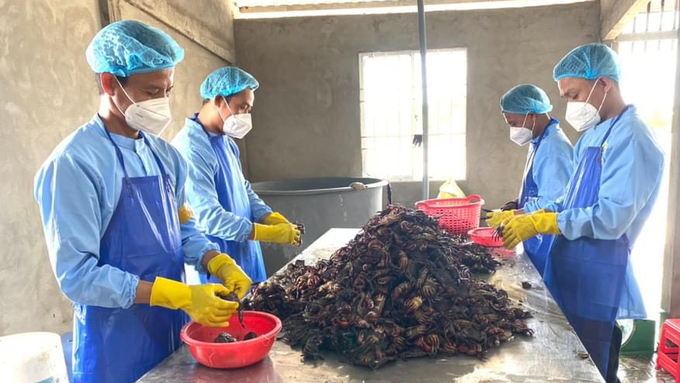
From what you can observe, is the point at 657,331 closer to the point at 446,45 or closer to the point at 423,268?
the point at 423,268

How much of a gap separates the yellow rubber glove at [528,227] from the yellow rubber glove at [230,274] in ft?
5.16

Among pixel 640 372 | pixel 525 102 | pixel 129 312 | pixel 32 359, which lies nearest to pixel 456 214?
pixel 525 102

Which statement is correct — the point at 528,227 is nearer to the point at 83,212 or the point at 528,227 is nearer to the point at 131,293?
the point at 131,293

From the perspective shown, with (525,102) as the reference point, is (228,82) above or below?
above

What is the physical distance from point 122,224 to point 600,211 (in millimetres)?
2359

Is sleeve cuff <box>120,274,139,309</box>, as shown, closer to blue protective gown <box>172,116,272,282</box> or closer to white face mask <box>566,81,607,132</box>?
blue protective gown <box>172,116,272,282</box>

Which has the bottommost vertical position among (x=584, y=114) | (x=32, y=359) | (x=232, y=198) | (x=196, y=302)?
(x=32, y=359)

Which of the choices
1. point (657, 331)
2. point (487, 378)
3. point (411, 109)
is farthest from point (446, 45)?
point (487, 378)

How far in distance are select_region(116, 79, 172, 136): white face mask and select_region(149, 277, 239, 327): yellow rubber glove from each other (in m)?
0.70

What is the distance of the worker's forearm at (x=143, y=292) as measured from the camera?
1706mm

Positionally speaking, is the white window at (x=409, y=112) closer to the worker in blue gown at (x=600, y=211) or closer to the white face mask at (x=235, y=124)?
the white face mask at (x=235, y=124)

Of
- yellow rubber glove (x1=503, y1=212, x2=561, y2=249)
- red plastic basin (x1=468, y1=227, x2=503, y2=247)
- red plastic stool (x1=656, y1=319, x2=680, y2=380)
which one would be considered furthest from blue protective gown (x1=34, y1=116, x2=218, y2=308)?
red plastic stool (x1=656, y1=319, x2=680, y2=380)

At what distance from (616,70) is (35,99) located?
3.97 m

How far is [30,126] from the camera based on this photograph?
126 inches
